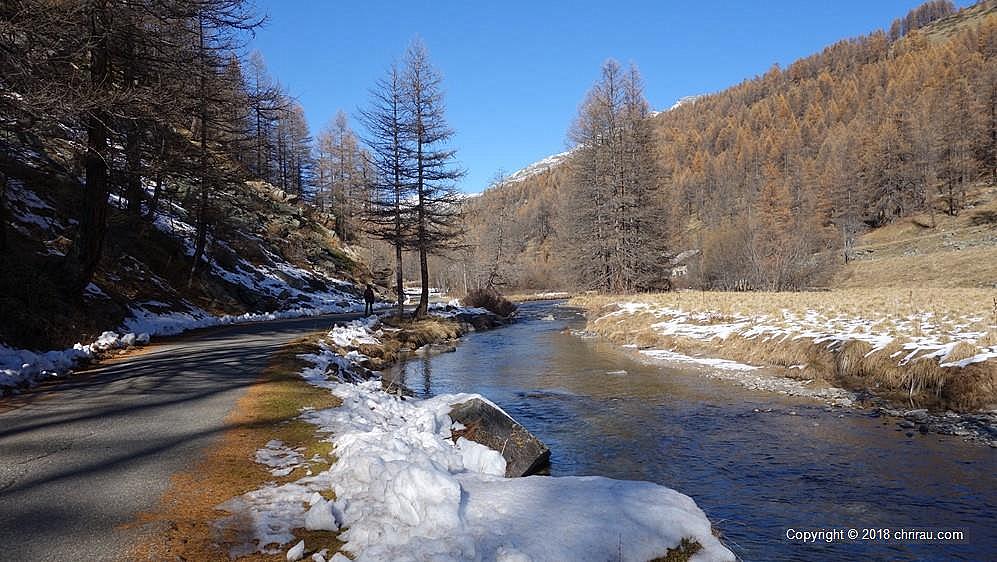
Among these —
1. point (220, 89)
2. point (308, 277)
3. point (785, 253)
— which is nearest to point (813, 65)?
point (785, 253)

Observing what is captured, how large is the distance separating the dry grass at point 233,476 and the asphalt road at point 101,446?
174mm

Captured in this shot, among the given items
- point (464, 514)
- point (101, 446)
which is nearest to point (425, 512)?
point (464, 514)

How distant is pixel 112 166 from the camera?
1196 centimetres

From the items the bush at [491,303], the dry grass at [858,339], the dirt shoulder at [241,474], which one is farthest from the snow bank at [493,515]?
the bush at [491,303]

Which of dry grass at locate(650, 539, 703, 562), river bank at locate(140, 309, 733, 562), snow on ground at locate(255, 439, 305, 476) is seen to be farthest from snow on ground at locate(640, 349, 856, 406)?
snow on ground at locate(255, 439, 305, 476)

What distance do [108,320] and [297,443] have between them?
12.0 m

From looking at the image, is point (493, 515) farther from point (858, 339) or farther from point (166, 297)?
point (166, 297)

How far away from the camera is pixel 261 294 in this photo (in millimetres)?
29625

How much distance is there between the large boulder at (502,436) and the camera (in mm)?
7172

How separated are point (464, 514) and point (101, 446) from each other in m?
4.37

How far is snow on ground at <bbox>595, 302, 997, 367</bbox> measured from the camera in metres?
11.5

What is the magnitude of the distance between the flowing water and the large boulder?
551mm

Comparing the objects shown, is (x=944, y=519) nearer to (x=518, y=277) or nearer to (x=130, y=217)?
(x=130, y=217)

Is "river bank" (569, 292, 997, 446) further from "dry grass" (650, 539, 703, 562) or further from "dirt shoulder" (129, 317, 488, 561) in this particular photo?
"dirt shoulder" (129, 317, 488, 561)
